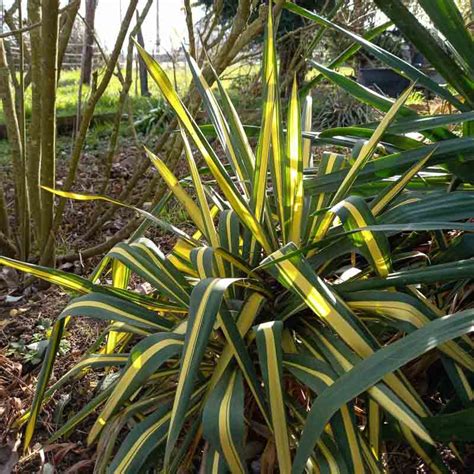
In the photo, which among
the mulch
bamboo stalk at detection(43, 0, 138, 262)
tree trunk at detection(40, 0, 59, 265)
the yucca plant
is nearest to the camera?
the yucca plant

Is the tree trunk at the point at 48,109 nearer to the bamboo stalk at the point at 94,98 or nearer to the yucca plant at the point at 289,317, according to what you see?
the bamboo stalk at the point at 94,98

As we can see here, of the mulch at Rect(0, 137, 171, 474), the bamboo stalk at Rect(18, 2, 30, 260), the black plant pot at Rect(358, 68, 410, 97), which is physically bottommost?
the mulch at Rect(0, 137, 171, 474)

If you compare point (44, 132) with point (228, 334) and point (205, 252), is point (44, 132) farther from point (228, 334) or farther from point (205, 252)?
point (228, 334)

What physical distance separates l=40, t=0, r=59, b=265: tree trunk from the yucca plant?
69 cm

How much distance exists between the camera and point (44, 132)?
1985mm

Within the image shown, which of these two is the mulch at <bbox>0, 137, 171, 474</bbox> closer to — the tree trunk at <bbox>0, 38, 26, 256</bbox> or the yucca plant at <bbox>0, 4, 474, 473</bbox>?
the yucca plant at <bbox>0, 4, 474, 473</bbox>

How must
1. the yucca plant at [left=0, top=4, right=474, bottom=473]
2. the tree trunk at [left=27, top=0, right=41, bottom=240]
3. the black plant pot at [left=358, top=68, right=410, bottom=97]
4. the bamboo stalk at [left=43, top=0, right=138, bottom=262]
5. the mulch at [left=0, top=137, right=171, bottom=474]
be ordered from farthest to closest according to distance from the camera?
the black plant pot at [left=358, top=68, right=410, bottom=97] → the bamboo stalk at [left=43, top=0, right=138, bottom=262] → the tree trunk at [left=27, top=0, right=41, bottom=240] → the mulch at [left=0, top=137, right=171, bottom=474] → the yucca plant at [left=0, top=4, right=474, bottom=473]

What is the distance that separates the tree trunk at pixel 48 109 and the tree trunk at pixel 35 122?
0.13ft

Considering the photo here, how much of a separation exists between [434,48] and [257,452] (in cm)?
96

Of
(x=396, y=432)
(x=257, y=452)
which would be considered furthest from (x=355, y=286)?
(x=257, y=452)

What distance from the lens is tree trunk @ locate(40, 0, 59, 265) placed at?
1.75 metres

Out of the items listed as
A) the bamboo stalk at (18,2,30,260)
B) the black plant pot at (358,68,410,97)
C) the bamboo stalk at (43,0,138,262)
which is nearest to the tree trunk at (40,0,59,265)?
the bamboo stalk at (43,0,138,262)

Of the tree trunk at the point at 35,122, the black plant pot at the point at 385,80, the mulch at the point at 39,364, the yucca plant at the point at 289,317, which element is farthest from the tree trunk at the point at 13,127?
the black plant pot at the point at 385,80

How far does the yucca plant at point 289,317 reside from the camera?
92 centimetres
